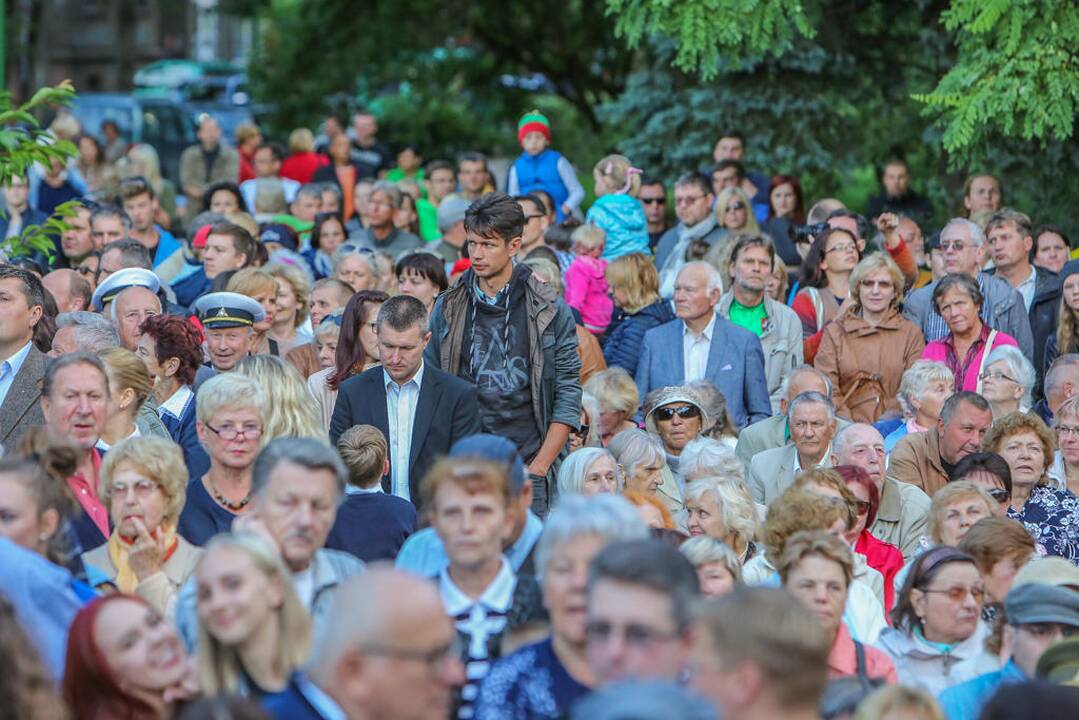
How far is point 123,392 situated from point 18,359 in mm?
1080

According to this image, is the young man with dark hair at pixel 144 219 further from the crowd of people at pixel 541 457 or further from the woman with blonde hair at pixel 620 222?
the woman with blonde hair at pixel 620 222

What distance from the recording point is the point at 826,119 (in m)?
17.2

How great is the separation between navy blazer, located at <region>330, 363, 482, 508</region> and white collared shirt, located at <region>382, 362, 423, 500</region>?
0.09ft

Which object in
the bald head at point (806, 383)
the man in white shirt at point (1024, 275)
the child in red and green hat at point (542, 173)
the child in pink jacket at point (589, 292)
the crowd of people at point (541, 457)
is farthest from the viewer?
the child in red and green hat at point (542, 173)

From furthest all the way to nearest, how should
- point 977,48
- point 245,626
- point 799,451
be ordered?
point 977,48 → point 799,451 → point 245,626

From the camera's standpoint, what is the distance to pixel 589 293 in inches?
517

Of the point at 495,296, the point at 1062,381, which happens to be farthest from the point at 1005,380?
the point at 495,296

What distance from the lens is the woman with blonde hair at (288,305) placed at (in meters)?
11.5

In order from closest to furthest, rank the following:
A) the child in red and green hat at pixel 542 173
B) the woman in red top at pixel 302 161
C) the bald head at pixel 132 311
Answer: the bald head at pixel 132 311 → the child in red and green hat at pixel 542 173 → the woman in red top at pixel 302 161

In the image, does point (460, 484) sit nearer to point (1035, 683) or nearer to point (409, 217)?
point (1035, 683)

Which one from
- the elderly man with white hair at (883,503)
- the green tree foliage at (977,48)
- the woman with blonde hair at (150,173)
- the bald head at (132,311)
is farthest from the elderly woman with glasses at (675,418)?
the woman with blonde hair at (150,173)

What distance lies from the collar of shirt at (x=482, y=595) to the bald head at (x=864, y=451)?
3.62 meters

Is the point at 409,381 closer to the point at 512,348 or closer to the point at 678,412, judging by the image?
the point at 512,348

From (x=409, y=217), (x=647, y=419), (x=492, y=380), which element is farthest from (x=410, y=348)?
(x=409, y=217)
